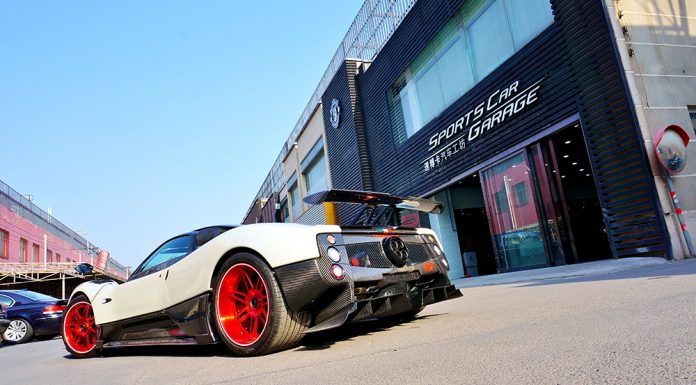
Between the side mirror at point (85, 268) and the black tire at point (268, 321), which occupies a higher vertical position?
the side mirror at point (85, 268)

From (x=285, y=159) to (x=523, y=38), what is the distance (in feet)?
67.3

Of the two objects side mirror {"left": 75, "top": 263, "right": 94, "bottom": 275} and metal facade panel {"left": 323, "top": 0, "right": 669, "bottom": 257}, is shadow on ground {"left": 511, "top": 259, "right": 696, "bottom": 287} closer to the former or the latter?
metal facade panel {"left": 323, "top": 0, "right": 669, "bottom": 257}

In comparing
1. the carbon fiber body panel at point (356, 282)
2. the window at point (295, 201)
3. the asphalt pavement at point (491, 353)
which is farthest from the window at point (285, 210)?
the carbon fiber body panel at point (356, 282)

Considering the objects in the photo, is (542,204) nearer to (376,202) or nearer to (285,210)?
(376,202)

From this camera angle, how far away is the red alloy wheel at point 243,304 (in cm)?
313

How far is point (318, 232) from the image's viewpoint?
3.15 metres

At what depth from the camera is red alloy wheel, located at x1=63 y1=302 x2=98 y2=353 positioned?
463cm

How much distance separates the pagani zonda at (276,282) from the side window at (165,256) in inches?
0.5

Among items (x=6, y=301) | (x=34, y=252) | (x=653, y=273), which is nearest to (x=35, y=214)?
(x=34, y=252)

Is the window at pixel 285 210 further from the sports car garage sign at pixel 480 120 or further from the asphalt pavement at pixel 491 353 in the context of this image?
the asphalt pavement at pixel 491 353

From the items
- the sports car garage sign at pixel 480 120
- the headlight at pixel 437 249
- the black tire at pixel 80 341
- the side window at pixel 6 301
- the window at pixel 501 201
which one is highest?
the sports car garage sign at pixel 480 120

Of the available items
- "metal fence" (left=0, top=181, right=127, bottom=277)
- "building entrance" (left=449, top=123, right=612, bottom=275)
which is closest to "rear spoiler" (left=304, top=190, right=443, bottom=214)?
"building entrance" (left=449, top=123, right=612, bottom=275)

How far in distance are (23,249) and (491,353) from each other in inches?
1390

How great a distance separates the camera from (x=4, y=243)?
89.3 ft
